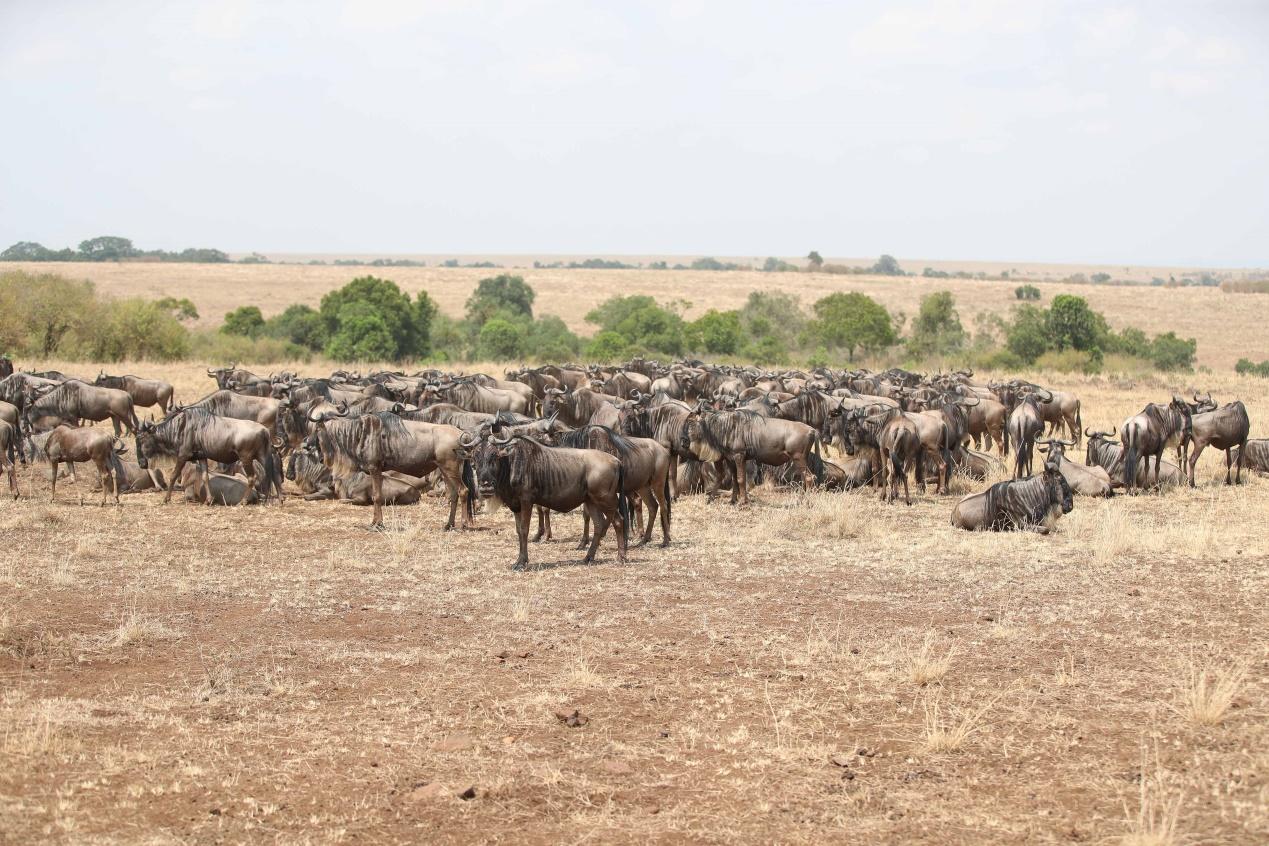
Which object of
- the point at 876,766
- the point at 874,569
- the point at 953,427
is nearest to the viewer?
the point at 876,766

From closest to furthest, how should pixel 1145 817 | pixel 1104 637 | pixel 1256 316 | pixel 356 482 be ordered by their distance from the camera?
pixel 1145 817 < pixel 1104 637 < pixel 356 482 < pixel 1256 316

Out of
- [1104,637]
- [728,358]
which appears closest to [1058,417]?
[1104,637]

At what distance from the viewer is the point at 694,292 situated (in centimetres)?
10131

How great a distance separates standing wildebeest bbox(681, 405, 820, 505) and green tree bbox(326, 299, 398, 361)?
30449 millimetres

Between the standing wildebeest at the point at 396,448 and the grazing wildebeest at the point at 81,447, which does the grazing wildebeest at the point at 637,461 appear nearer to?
the standing wildebeest at the point at 396,448

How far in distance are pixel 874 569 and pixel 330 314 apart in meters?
40.3

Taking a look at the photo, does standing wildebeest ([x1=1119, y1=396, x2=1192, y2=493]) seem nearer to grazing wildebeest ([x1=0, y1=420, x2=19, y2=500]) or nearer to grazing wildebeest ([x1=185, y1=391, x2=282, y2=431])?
grazing wildebeest ([x1=185, y1=391, x2=282, y2=431])

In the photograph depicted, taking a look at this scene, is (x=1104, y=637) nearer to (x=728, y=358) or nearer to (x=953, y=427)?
A: (x=953, y=427)

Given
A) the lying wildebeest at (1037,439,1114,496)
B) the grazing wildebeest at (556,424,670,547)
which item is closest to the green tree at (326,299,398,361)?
the lying wildebeest at (1037,439,1114,496)

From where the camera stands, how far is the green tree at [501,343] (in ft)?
163

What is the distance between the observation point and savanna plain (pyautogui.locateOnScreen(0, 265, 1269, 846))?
21.8ft

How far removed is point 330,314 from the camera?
49625mm

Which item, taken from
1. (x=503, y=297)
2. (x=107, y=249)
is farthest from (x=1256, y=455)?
(x=107, y=249)

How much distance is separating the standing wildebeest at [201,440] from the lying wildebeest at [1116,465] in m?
12.7
